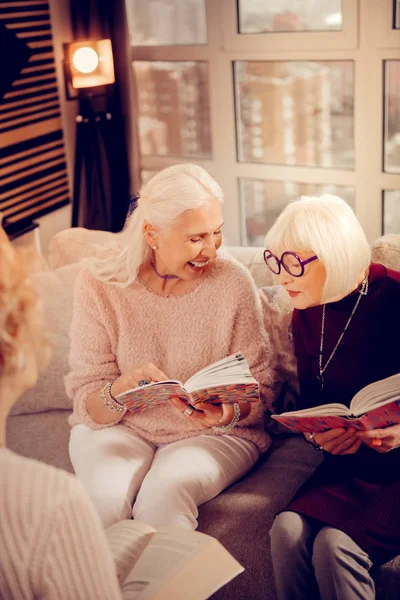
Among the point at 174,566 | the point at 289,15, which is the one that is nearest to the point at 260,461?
the point at 174,566

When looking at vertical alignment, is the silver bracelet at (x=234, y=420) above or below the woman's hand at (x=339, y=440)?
below

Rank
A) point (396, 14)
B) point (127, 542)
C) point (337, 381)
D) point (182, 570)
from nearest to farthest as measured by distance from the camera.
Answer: point (182, 570)
point (127, 542)
point (337, 381)
point (396, 14)

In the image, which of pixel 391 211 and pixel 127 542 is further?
pixel 391 211

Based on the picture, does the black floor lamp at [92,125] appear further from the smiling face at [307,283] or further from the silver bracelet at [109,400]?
the smiling face at [307,283]

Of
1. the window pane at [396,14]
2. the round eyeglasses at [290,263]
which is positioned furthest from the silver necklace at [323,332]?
the window pane at [396,14]

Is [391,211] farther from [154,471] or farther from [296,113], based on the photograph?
[154,471]

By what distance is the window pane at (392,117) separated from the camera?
125 inches

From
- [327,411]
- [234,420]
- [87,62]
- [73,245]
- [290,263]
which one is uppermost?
[87,62]

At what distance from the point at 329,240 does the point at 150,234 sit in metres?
0.54

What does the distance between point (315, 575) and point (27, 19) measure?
3021 mm

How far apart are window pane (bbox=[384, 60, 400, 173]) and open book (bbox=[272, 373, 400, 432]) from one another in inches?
75.8

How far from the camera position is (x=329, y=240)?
170 cm

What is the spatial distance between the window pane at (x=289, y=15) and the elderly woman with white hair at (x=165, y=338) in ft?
5.59

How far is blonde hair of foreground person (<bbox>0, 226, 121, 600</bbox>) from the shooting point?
3.22 ft
